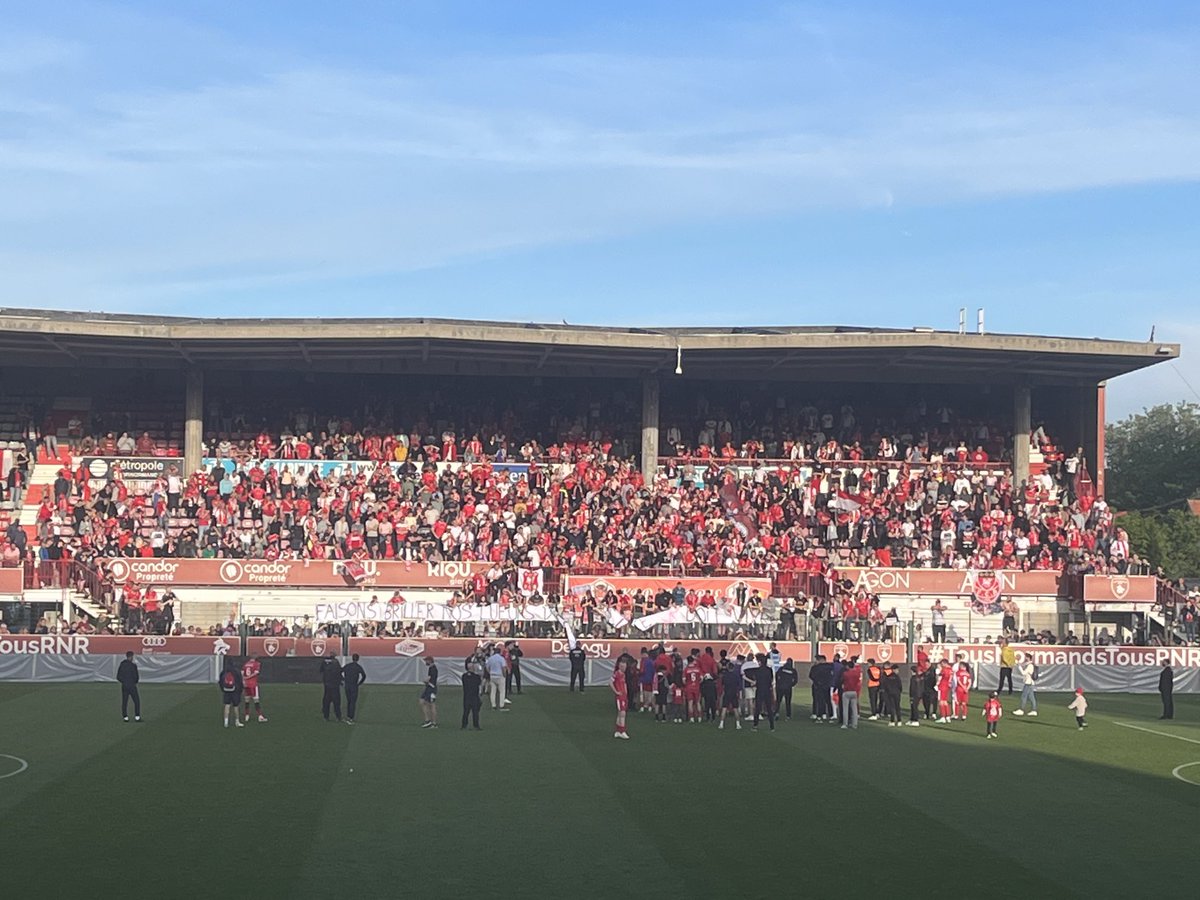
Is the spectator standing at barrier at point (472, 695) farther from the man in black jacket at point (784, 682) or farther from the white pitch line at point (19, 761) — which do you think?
the white pitch line at point (19, 761)

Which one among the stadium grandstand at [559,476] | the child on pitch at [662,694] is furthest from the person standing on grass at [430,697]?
the stadium grandstand at [559,476]

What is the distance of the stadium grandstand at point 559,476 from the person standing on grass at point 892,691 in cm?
1272

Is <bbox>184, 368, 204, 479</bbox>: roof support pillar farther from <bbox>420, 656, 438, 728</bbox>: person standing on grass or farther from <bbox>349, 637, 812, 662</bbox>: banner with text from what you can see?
<bbox>420, 656, 438, 728</bbox>: person standing on grass

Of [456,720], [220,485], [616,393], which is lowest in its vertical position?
[456,720]

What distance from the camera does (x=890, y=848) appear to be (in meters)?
17.6

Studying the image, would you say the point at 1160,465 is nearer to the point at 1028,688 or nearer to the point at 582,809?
the point at 1028,688

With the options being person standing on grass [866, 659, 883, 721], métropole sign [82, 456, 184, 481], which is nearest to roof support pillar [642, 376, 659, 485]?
métropole sign [82, 456, 184, 481]

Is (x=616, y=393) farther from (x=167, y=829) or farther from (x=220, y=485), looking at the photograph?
(x=167, y=829)

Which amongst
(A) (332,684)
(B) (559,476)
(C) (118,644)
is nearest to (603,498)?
(B) (559,476)

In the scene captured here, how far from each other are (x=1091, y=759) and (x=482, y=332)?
105 feet

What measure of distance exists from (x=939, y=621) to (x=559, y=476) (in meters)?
15.3

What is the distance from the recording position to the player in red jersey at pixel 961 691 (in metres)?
33.8

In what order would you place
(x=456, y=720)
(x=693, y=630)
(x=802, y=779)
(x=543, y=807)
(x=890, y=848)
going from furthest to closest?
(x=693, y=630), (x=456, y=720), (x=802, y=779), (x=543, y=807), (x=890, y=848)

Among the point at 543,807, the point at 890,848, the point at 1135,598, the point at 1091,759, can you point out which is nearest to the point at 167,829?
the point at 543,807
